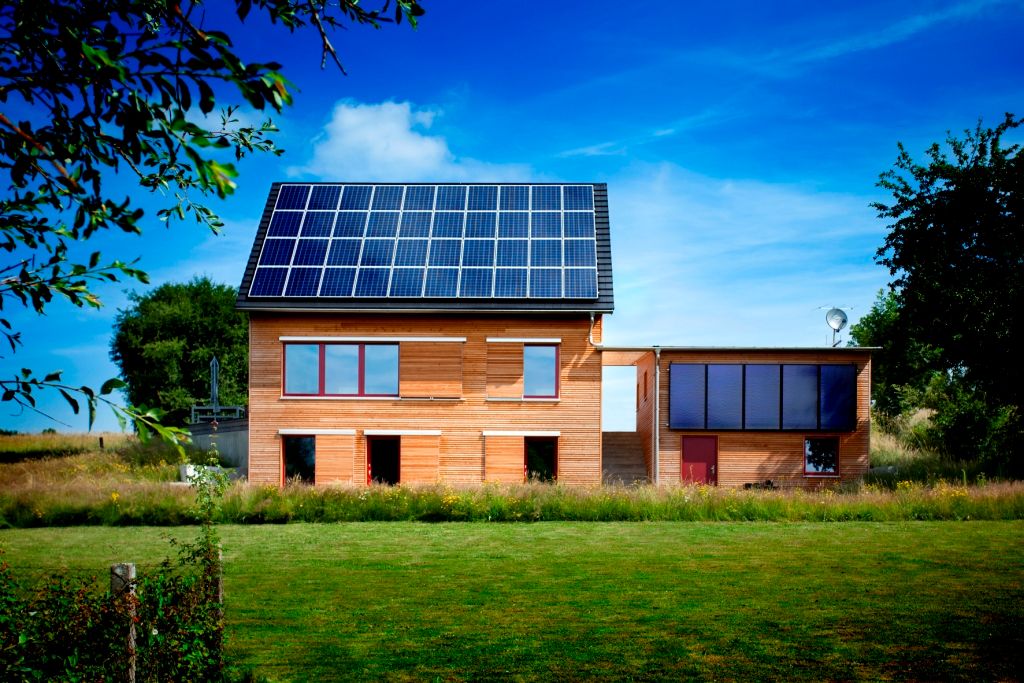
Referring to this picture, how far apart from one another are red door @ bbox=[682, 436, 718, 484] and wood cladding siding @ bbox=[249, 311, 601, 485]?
3.39m

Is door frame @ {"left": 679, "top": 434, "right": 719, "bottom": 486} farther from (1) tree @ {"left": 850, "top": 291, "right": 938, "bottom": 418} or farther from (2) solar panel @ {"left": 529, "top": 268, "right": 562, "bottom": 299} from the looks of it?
(1) tree @ {"left": 850, "top": 291, "right": 938, "bottom": 418}

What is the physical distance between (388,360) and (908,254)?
18.4m

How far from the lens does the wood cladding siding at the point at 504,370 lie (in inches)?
1107

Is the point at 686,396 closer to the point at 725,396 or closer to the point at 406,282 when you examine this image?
the point at 725,396

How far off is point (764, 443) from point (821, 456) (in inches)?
77.5

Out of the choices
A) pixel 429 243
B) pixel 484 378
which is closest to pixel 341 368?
pixel 484 378

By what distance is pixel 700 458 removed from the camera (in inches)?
1164

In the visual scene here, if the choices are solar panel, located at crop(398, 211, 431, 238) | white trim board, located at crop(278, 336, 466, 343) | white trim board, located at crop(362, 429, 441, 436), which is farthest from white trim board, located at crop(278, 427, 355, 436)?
solar panel, located at crop(398, 211, 431, 238)

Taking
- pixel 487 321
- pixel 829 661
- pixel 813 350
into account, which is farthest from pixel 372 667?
pixel 813 350

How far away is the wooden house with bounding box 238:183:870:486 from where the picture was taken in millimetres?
27984

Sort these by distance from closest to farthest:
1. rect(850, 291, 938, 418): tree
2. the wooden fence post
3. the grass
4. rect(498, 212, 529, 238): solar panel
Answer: the wooden fence post, rect(498, 212, 529, 238): solar panel, the grass, rect(850, 291, 938, 418): tree

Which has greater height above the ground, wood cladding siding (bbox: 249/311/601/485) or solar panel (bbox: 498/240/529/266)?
solar panel (bbox: 498/240/529/266)

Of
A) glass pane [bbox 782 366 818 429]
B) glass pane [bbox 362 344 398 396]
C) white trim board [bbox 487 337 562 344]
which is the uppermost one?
white trim board [bbox 487 337 562 344]

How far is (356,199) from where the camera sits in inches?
1242
